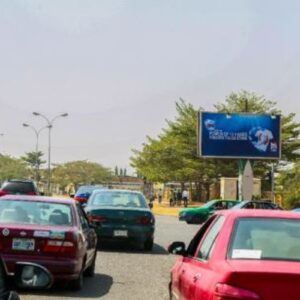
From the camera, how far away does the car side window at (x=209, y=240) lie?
6.54m

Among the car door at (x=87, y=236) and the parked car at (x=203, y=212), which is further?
the parked car at (x=203, y=212)

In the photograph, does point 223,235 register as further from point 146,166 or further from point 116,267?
point 146,166

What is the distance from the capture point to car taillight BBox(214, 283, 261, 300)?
525cm

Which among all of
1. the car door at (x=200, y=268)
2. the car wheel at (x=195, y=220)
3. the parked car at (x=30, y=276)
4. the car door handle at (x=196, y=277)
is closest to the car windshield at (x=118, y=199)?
the car door at (x=200, y=268)

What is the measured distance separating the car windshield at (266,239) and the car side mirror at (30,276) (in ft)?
6.56

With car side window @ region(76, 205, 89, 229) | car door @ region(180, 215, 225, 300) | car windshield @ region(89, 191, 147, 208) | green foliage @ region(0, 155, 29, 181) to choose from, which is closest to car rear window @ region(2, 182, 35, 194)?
car windshield @ region(89, 191, 147, 208)

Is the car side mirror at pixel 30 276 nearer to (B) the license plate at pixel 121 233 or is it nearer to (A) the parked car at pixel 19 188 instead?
(B) the license plate at pixel 121 233

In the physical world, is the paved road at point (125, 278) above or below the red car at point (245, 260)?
below

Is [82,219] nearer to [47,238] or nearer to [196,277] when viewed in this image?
[47,238]

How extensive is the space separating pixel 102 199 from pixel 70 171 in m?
116

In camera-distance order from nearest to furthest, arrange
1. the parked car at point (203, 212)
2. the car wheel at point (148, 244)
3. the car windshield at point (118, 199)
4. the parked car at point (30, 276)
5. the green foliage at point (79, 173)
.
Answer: the parked car at point (30, 276), the car wheel at point (148, 244), the car windshield at point (118, 199), the parked car at point (203, 212), the green foliage at point (79, 173)

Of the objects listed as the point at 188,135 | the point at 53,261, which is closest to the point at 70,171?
the point at 188,135

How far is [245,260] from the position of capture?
18.9 feet

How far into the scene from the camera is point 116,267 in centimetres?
1518
